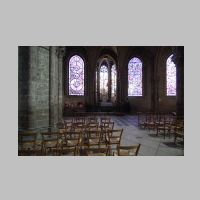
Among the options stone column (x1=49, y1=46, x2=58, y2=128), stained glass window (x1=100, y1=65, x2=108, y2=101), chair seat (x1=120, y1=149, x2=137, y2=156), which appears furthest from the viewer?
stained glass window (x1=100, y1=65, x2=108, y2=101)

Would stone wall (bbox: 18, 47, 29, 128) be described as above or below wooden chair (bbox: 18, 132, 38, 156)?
above

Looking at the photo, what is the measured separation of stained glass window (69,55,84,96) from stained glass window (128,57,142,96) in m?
5.75

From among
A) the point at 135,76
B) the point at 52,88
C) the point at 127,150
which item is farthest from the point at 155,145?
the point at 135,76

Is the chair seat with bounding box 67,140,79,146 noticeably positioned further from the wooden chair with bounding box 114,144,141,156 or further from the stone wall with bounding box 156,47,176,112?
the stone wall with bounding box 156,47,176,112

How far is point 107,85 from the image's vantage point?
41.8m

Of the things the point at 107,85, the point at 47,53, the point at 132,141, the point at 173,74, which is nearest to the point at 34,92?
the point at 47,53

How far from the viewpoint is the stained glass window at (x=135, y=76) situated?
33.1 metres

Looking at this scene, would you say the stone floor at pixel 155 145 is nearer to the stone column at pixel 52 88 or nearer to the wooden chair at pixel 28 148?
the stone column at pixel 52 88

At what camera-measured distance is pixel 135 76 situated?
109 feet

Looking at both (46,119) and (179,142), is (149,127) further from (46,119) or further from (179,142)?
(46,119)

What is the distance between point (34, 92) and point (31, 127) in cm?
158

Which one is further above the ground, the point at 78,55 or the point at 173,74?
the point at 78,55

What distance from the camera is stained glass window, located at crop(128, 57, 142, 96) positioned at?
33125mm

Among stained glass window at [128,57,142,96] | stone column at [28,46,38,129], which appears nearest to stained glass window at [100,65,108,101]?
stained glass window at [128,57,142,96]
